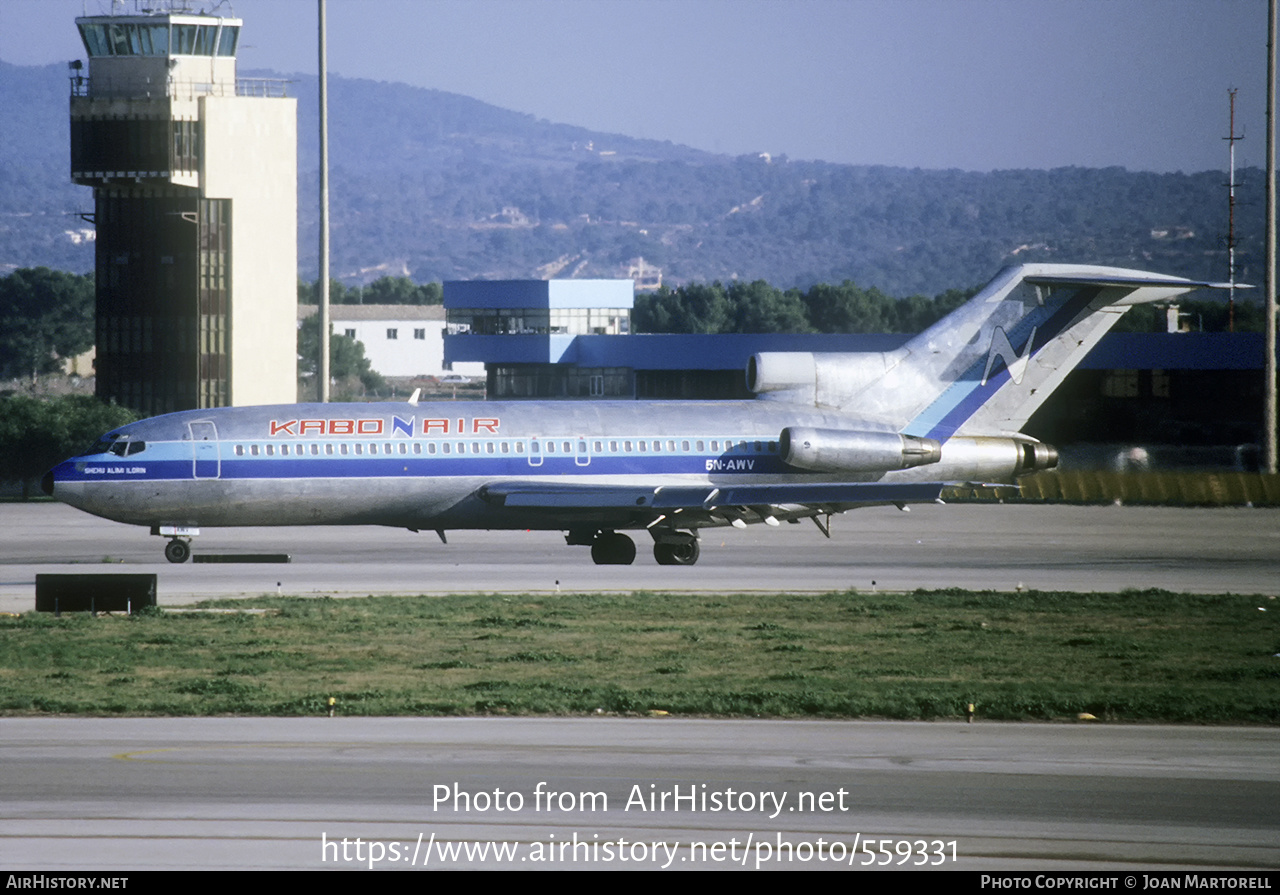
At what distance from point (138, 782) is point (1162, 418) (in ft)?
221

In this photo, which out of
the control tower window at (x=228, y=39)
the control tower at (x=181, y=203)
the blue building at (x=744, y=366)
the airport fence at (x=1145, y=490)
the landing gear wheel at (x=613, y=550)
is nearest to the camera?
the landing gear wheel at (x=613, y=550)

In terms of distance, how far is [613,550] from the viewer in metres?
37.4

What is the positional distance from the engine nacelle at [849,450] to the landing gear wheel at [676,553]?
3264 mm

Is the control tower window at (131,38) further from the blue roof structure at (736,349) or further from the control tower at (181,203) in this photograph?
the blue roof structure at (736,349)

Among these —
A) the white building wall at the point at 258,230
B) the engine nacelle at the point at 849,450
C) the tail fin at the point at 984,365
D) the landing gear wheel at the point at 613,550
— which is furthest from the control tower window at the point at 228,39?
the engine nacelle at the point at 849,450

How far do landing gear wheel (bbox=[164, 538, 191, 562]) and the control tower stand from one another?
115 feet

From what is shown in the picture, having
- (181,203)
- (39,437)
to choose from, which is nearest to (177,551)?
(39,437)

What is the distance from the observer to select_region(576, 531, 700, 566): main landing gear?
3716cm

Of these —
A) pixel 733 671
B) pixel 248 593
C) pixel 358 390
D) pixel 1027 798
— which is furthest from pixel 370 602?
pixel 358 390

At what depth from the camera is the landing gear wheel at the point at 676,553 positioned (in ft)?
122

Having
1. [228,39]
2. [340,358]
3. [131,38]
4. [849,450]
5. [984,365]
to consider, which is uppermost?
[228,39]

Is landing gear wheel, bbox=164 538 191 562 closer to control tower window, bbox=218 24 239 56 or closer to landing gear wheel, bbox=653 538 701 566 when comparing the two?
landing gear wheel, bbox=653 538 701 566

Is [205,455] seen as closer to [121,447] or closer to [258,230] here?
[121,447]

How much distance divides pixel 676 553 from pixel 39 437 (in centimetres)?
3802
